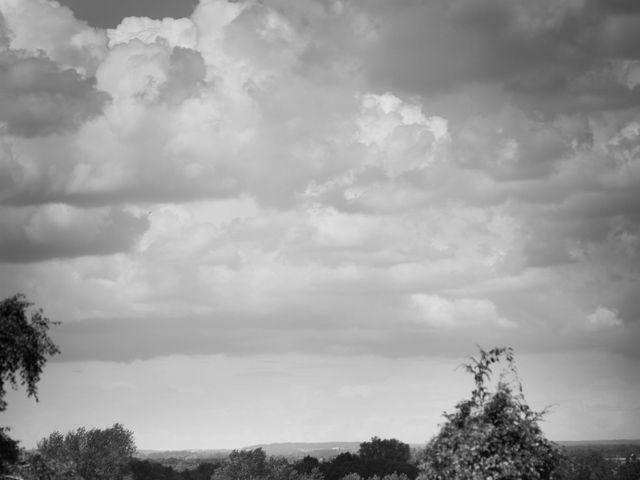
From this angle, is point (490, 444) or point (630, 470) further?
point (630, 470)

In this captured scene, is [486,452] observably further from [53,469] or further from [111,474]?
[111,474]

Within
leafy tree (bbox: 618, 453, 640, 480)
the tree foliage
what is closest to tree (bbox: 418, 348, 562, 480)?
the tree foliage

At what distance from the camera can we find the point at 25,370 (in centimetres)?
4153

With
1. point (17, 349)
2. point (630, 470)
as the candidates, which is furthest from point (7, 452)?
point (630, 470)

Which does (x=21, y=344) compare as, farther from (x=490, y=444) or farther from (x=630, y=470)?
(x=630, y=470)

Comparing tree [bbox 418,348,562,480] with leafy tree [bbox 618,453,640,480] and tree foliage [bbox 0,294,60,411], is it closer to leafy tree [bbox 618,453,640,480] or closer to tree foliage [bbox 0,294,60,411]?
tree foliage [bbox 0,294,60,411]

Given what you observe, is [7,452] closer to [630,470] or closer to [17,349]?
[17,349]

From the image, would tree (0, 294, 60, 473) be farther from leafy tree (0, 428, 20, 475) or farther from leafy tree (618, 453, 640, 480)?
leafy tree (618, 453, 640, 480)

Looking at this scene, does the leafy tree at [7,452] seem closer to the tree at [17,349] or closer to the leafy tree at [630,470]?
the tree at [17,349]

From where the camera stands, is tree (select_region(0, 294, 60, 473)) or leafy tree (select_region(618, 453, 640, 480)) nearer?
tree (select_region(0, 294, 60, 473))

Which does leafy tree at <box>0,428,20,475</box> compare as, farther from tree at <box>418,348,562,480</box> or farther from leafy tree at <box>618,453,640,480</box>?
leafy tree at <box>618,453,640,480</box>

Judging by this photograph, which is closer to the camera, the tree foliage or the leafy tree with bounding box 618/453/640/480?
the tree foliage

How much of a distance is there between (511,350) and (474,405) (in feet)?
9.63

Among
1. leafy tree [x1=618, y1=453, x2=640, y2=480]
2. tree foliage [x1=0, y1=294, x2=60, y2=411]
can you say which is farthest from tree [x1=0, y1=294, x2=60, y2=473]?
leafy tree [x1=618, y1=453, x2=640, y2=480]
